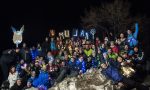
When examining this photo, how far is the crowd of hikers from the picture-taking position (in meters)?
18.6

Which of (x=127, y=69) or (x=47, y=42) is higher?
(x=47, y=42)

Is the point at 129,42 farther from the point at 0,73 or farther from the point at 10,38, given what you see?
the point at 10,38

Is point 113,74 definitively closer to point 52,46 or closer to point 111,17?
point 52,46

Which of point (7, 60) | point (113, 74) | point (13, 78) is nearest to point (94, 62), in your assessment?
point (113, 74)

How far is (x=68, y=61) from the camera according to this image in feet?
66.3

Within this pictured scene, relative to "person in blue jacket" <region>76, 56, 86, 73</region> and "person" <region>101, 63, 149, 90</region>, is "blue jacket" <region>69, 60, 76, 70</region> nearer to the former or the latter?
"person in blue jacket" <region>76, 56, 86, 73</region>

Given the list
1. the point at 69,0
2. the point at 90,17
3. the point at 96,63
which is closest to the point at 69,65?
the point at 96,63

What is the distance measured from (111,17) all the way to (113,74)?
11278mm

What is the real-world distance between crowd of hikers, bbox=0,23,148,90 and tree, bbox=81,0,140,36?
6.41 metres

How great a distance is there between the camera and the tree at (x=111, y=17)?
28.3 m

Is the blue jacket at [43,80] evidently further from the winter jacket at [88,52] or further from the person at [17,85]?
the winter jacket at [88,52]

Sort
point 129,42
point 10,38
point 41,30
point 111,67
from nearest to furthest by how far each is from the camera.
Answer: point 111,67 < point 129,42 < point 10,38 < point 41,30

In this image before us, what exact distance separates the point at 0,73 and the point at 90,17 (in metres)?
8.31

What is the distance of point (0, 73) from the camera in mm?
23828
